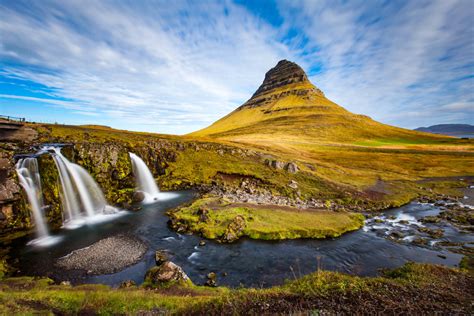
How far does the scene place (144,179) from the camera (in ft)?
153

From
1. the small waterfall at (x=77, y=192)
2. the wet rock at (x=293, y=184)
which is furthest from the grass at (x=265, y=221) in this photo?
the wet rock at (x=293, y=184)

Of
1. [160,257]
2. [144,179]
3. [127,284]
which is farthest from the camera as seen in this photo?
[144,179]

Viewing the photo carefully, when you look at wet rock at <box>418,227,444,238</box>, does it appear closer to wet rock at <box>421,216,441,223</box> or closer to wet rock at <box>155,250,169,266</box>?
wet rock at <box>421,216,441,223</box>

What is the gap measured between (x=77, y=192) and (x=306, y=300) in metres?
36.3

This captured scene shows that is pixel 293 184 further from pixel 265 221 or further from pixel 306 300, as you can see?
pixel 306 300

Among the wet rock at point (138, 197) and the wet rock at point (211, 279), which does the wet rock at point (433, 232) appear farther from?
the wet rock at point (138, 197)

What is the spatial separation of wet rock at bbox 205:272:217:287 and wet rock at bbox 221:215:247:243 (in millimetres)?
6214

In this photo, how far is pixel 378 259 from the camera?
22.6 meters

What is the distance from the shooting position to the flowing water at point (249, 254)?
1952cm

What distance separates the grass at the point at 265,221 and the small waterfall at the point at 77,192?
1269 centimetres

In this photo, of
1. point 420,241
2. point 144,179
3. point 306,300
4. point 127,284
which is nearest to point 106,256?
point 127,284

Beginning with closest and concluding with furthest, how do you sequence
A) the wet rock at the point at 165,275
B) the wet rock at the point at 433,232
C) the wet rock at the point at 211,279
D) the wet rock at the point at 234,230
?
the wet rock at the point at 165,275
the wet rock at the point at 211,279
the wet rock at the point at 234,230
the wet rock at the point at 433,232

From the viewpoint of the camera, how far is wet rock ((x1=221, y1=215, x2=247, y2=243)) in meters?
25.8

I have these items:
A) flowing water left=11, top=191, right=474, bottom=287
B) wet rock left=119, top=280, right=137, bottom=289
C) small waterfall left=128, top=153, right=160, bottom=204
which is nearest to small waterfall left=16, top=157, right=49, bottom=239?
flowing water left=11, top=191, right=474, bottom=287
